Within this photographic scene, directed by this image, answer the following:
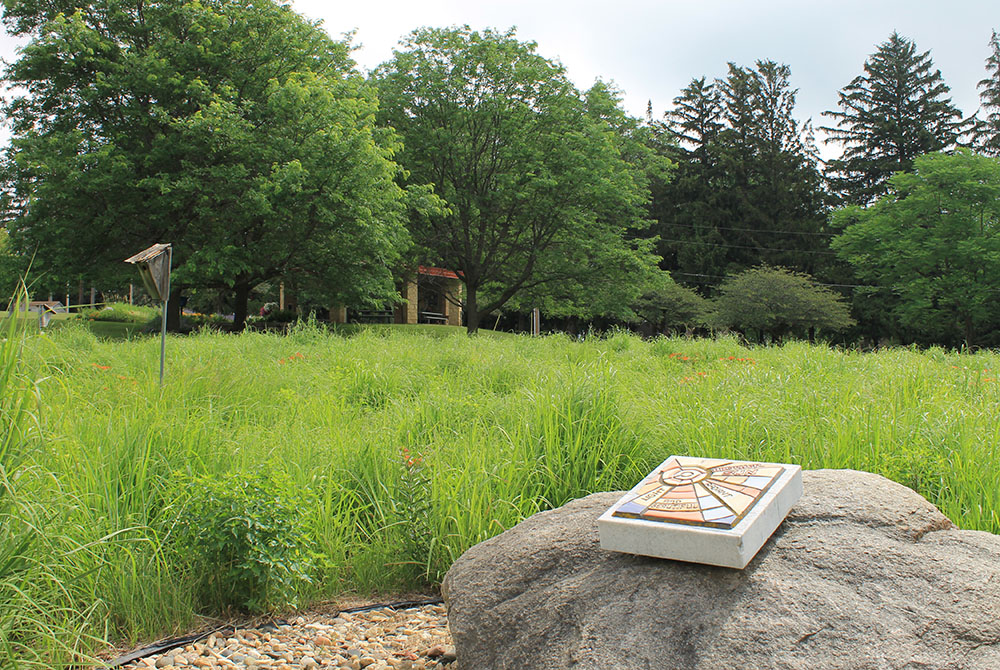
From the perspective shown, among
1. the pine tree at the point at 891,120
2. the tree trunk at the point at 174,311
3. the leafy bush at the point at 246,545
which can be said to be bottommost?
the leafy bush at the point at 246,545

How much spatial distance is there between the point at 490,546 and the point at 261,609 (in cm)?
134

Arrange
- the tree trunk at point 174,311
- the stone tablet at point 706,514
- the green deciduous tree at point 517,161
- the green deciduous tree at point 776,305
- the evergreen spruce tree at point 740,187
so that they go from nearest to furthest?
the stone tablet at point 706,514
the tree trunk at point 174,311
the green deciduous tree at point 517,161
the green deciduous tree at point 776,305
the evergreen spruce tree at point 740,187

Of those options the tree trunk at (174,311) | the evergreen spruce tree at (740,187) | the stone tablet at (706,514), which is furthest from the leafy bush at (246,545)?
the evergreen spruce tree at (740,187)

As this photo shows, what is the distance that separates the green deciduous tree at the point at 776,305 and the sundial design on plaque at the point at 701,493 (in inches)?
1195

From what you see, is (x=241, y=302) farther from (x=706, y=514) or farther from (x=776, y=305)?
(x=776, y=305)

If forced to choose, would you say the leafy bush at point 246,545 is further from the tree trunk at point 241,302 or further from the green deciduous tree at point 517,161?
the green deciduous tree at point 517,161

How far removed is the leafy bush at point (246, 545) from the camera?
3.09 metres

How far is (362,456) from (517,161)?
18.6m

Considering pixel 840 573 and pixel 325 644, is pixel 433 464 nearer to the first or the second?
pixel 325 644

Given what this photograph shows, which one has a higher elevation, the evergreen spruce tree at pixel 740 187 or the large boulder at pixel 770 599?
the evergreen spruce tree at pixel 740 187

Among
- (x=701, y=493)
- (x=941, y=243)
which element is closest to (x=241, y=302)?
(x=701, y=493)

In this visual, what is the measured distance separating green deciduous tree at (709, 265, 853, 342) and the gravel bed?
1192 inches

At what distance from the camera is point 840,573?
1997 mm

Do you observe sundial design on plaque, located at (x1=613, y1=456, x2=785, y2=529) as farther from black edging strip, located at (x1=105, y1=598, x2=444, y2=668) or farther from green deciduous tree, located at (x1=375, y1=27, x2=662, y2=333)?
green deciduous tree, located at (x1=375, y1=27, x2=662, y2=333)
